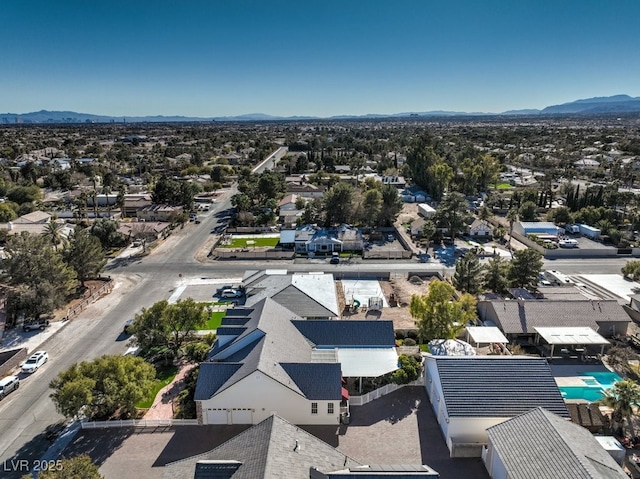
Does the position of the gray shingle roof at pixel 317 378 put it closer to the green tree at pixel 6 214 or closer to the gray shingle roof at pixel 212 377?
the gray shingle roof at pixel 212 377

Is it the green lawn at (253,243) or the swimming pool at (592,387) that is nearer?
the swimming pool at (592,387)

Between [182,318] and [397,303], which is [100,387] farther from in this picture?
[397,303]

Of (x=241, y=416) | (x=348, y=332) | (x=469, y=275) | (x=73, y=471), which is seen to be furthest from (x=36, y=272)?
(x=469, y=275)

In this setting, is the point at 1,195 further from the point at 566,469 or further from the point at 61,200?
the point at 566,469

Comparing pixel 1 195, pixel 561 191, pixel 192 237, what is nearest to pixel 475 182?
pixel 561 191

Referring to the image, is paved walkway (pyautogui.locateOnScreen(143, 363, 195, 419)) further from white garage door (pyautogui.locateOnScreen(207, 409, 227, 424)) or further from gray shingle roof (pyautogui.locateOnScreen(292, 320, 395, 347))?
gray shingle roof (pyautogui.locateOnScreen(292, 320, 395, 347))

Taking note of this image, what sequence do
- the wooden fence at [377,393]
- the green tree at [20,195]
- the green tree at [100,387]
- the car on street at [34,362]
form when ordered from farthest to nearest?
1. the green tree at [20,195]
2. the car on street at [34,362]
3. the wooden fence at [377,393]
4. the green tree at [100,387]

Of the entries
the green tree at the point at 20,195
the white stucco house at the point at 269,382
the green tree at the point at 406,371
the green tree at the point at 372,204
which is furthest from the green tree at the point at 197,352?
the green tree at the point at 20,195
